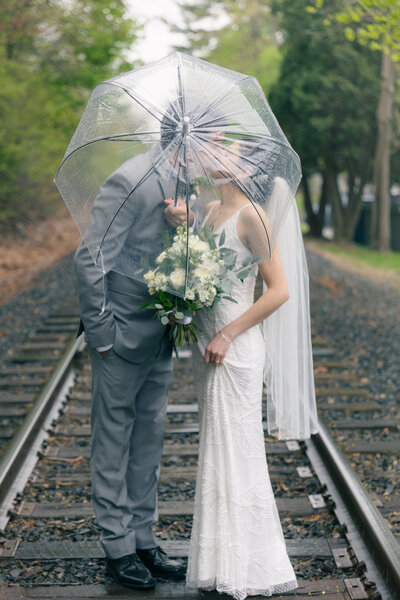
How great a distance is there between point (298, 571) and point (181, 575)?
57cm

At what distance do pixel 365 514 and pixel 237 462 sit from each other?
36.9 inches

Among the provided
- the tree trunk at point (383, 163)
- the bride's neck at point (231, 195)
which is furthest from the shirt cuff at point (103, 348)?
the tree trunk at point (383, 163)

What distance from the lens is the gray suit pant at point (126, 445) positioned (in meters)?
3.15

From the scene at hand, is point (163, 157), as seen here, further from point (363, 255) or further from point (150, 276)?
point (363, 255)

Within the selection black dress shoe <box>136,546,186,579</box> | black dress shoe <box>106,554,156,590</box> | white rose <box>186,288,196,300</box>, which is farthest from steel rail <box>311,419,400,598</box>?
white rose <box>186,288,196,300</box>

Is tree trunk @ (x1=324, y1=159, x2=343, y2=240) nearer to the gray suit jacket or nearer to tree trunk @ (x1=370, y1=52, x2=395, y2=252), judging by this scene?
tree trunk @ (x1=370, y1=52, x2=395, y2=252)

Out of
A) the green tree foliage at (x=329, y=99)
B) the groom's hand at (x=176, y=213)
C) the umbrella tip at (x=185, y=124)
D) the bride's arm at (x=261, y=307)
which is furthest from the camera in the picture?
the green tree foliage at (x=329, y=99)

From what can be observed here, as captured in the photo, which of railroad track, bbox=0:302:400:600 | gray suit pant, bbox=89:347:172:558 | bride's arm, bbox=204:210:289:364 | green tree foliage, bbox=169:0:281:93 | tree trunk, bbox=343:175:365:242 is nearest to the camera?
bride's arm, bbox=204:210:289:364

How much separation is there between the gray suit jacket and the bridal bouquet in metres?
0.09

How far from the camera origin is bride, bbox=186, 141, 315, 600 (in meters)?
3.04

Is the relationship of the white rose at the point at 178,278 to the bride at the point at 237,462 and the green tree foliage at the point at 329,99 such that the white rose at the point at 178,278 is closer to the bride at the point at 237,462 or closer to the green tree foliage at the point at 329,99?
the bride at the point at 237,462

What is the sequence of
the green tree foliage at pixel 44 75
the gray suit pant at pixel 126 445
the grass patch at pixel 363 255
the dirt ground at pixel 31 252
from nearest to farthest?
1. the gray suit pant at pixel 126 445
2. the dirt ground at pixel 31 252
3. the green tree foliage at pixel 44 75
4. the grass patch at pixel 363 255

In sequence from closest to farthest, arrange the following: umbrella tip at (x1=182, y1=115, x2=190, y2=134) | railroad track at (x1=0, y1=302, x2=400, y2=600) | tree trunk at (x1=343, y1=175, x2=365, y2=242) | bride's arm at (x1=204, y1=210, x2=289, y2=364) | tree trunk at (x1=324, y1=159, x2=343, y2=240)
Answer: umbrella tip at (x1=182, y1=115, x2=190, y2=134), bride's arm at (x1=204, y1=210, x2=289, y2=364), railroad track at (x1=0, y1=302, x2=400, y2=600), tree trunk at (x1=343, y1=175, x2=365, y2=242), tree trunk at (x1=324, y1=159, x2=343, y2=240)

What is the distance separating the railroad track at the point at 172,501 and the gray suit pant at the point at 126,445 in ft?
0.91
